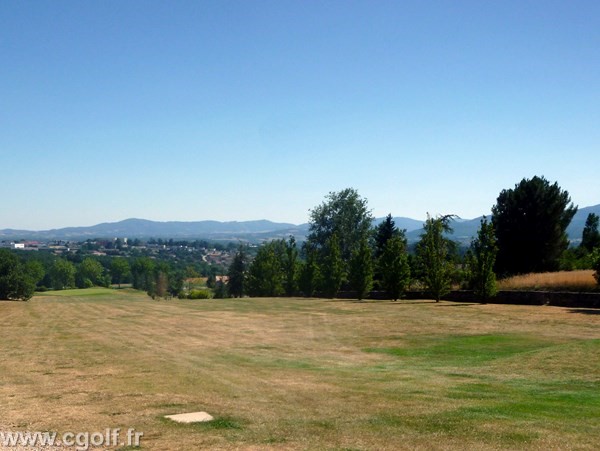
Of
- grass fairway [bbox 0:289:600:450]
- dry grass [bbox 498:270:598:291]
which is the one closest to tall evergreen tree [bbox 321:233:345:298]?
dry grass [bbox 498:270:598:291]

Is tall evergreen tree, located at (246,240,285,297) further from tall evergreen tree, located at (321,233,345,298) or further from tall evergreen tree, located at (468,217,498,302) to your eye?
tall evergreen tree, located at (468,217,498,302)

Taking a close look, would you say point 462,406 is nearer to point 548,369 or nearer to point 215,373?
point 548,369

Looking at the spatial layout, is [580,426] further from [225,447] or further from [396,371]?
[396,371]

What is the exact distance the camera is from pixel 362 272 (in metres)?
45.8

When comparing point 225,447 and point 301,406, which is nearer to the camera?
point 225,447

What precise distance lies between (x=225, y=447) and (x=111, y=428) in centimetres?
207

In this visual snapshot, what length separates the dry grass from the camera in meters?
33.5

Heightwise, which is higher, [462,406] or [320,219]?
[320,219]

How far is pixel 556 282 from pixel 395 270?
37.0 ft

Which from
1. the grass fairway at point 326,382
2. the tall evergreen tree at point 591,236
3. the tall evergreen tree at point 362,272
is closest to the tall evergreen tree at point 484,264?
the grass fairway at point 326,382

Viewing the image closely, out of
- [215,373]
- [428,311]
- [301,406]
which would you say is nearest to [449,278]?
[428,311]

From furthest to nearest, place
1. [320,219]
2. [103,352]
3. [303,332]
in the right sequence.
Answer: [320,219]
[303,332]
[103,352]

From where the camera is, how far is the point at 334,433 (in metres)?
8.59

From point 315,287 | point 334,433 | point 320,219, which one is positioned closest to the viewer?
point 334,433
